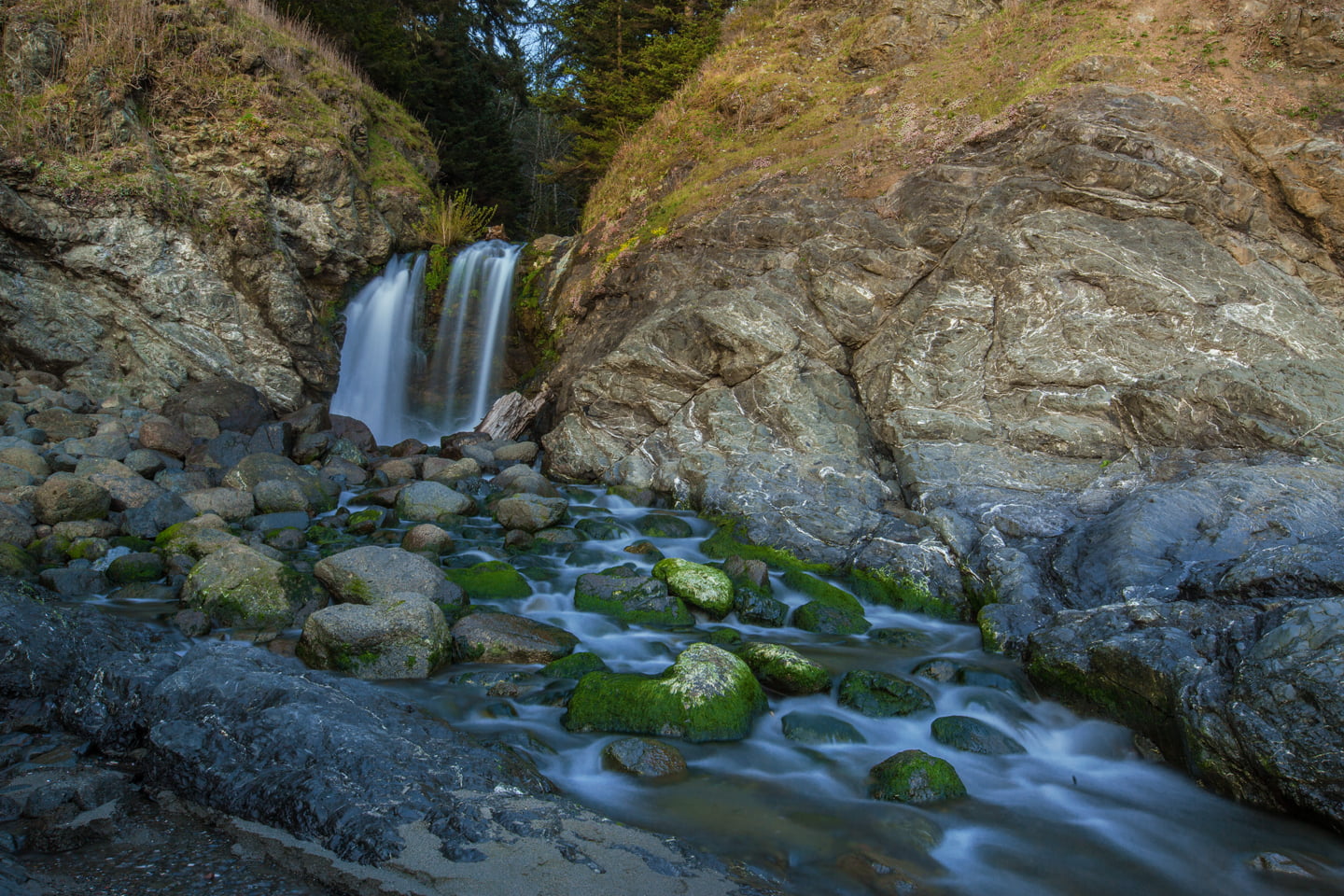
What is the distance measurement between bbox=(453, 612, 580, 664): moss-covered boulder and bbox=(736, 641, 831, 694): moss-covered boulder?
64.0 inches

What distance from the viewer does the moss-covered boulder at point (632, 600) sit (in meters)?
7.44

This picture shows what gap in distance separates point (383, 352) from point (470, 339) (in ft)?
5.43

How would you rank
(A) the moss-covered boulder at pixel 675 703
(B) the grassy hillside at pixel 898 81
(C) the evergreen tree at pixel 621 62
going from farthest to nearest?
(C) the evergreen tree at pixel 621 62 < (B) the grassy hillside at pixel 898 81 < (A) the moss-covered boulder at pixel 675 703

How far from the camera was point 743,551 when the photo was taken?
9.16 m

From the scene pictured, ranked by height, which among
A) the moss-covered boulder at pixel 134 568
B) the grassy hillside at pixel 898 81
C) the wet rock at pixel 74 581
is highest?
the grassy hillside at pixel 898 81

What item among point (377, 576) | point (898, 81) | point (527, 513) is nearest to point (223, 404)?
point (527, 513)

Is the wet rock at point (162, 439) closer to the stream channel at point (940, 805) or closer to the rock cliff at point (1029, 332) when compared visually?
the stream channel at point (940, 805)

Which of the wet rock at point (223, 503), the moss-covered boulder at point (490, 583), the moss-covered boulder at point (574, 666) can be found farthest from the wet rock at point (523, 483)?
the moss-covered boulder at point (574, 666)

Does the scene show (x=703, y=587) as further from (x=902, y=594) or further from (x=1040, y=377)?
(x=1040, y=377)

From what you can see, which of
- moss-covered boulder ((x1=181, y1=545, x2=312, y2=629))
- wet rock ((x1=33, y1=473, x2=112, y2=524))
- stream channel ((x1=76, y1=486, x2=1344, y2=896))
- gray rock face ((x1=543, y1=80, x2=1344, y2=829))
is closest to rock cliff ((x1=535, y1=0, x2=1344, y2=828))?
gray rock face ((x1=543, y1=80, x2=1344, y2=829))

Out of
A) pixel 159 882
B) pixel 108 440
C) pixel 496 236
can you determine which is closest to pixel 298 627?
pixel 159 882

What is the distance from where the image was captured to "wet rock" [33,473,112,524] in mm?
8195

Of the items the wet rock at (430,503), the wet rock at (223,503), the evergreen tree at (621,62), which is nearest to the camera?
the wet rock at (223,503)

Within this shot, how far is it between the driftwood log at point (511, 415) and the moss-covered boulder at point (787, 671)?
8157 mm
